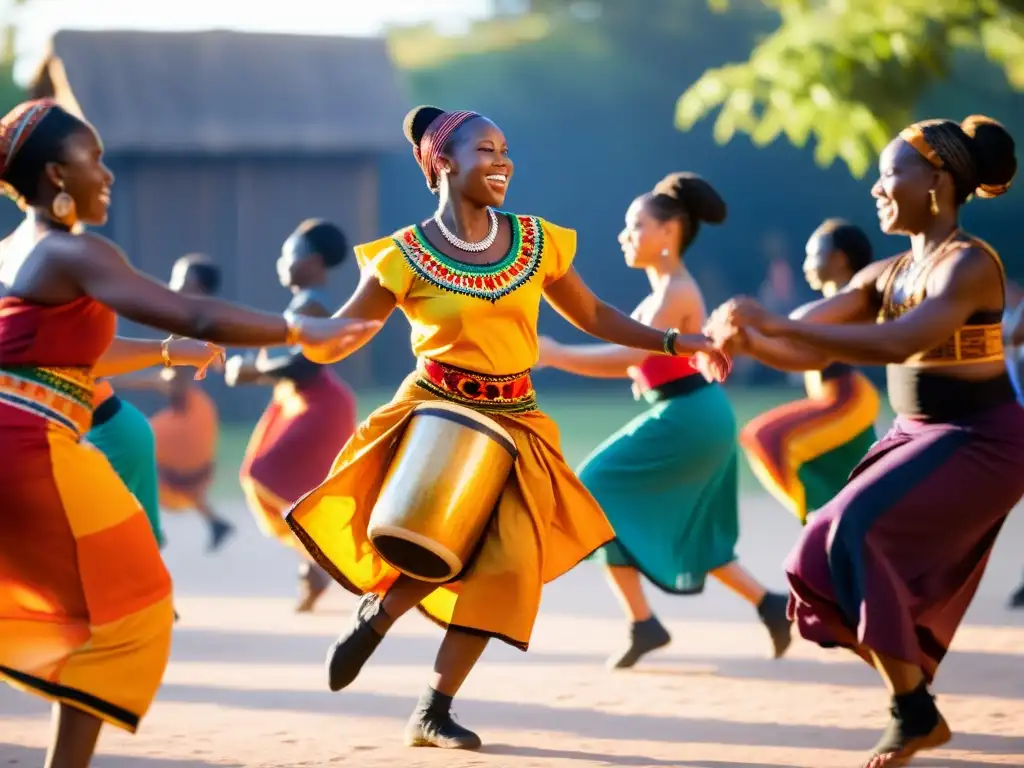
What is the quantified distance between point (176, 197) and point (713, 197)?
15131mm

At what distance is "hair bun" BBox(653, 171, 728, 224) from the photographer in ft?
23.9

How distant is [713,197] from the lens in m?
7.33

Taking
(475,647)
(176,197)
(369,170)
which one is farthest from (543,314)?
(475,647)

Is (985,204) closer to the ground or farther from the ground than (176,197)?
farther from the ground

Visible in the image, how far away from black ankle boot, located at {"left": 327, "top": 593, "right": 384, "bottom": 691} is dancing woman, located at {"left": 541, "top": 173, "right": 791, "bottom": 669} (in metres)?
1.60

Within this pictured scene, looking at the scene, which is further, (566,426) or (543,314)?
(543,314)

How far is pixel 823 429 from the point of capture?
7.70 m

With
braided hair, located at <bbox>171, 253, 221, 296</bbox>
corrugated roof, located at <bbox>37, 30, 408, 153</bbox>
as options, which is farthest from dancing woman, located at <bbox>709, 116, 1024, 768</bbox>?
corrugated roof, located at <bbox>37, 30, 408, 153</bbox>

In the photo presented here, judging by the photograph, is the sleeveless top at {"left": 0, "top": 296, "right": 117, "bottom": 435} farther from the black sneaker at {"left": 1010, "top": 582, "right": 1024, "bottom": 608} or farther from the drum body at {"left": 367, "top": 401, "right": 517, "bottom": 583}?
the black sneaker at {"left": 1010, "top": 582, "right": 1024, "bottom": 608}

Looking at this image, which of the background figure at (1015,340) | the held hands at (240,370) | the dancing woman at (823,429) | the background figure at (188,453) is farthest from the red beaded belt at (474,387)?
the background figure at (188,453)

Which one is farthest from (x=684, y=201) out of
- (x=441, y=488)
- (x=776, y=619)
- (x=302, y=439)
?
(x=302, y=439)

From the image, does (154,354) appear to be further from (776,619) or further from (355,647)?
(776,619)

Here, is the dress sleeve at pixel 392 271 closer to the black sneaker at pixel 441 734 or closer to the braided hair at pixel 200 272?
the black sneaker at pixel 441 734

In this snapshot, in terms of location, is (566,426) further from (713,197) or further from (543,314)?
(713,197)
